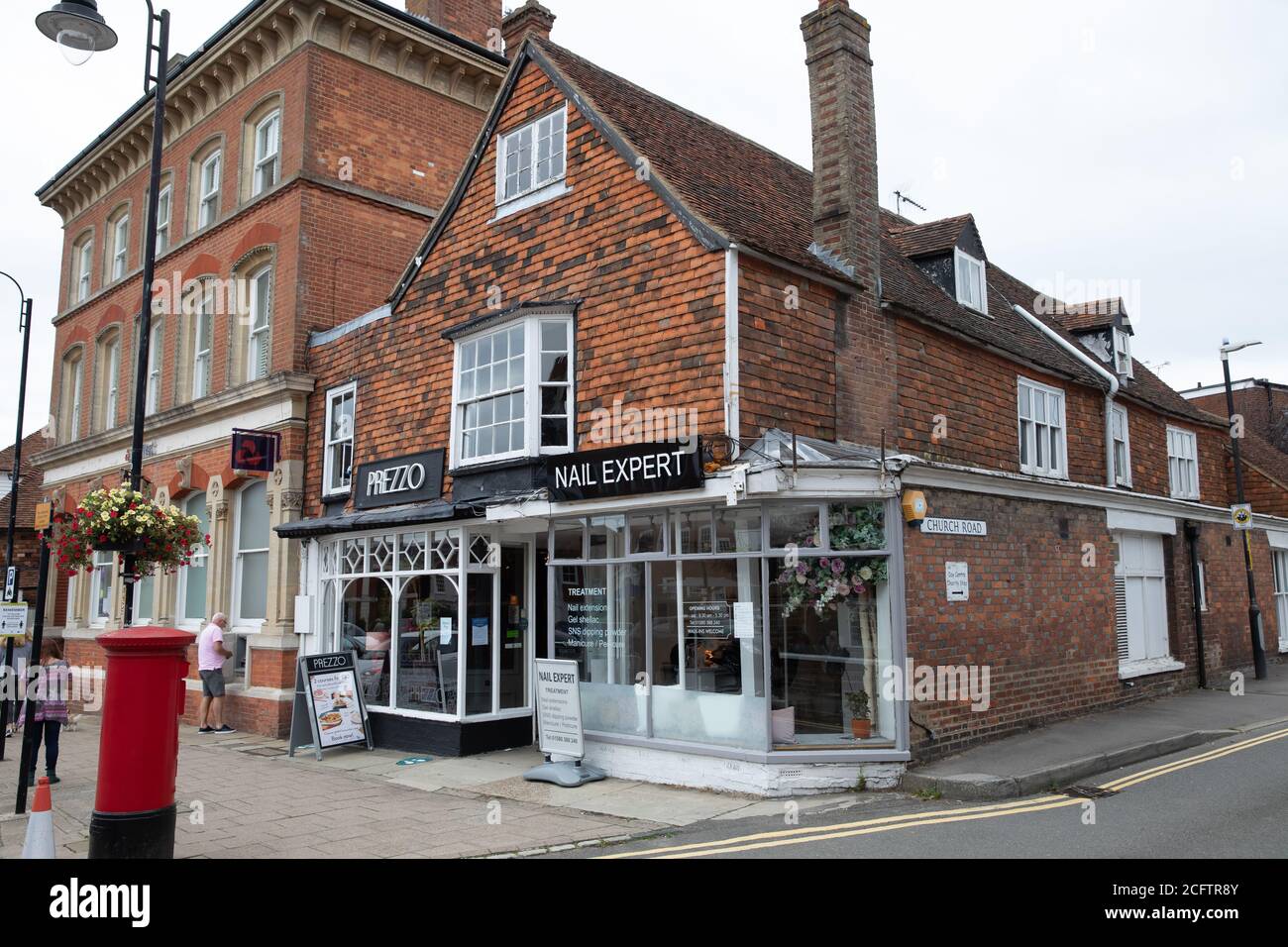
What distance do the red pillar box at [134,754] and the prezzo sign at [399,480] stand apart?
6696 millimetres

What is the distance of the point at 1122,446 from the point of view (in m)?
17.4

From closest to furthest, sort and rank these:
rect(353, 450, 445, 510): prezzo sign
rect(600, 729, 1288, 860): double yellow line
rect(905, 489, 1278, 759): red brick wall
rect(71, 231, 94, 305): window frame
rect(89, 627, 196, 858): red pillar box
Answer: rect(89, 627, 196, 858): red pillar box, rect(600, 729, 1288, 860): double yellow line, rect(905, 489, 1278, 759): red brick wall, rect(353, 450, 445, 510): prezzo sign, rect(71, 231, 94, 305): window frame

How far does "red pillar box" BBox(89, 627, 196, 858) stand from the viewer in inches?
271

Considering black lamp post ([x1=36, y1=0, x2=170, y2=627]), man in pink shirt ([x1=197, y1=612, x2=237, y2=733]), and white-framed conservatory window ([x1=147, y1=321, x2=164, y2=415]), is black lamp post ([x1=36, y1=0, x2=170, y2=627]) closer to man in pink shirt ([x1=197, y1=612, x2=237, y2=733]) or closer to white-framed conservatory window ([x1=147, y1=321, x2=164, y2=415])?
man in pink shirt ([x1=197, y1=612, x2=237, y2=733])

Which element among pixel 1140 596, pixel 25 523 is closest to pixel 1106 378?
pixel 1140 596

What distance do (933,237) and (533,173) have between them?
6.77 meters

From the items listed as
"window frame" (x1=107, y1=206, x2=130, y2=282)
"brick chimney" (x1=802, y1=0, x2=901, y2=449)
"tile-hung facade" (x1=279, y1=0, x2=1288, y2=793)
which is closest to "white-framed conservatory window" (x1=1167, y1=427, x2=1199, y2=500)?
"tile-hung facade" (x1=279, y1=0, x2=1288, y2=793)

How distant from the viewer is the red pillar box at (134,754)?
271 inches

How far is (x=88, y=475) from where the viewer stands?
23094 mm

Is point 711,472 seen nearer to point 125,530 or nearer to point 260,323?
point 125,530

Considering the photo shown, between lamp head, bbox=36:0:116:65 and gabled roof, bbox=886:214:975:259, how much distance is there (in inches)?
447

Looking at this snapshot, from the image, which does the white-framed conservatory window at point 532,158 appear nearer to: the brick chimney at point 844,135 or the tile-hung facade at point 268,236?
the brick chimney at point 844,135

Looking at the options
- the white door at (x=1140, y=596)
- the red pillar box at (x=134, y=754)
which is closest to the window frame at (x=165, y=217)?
the red pillar box at (x=134, y=754)
